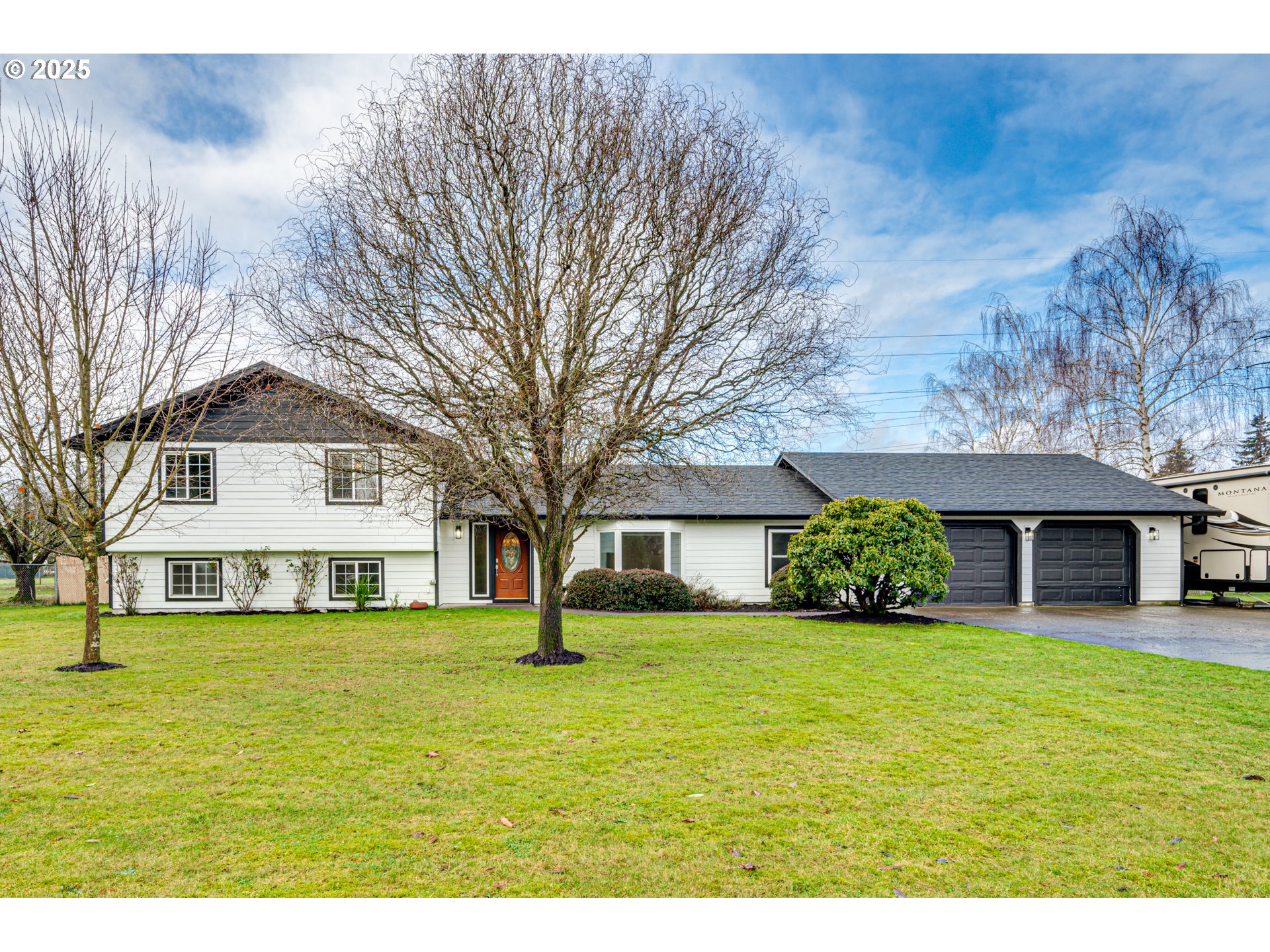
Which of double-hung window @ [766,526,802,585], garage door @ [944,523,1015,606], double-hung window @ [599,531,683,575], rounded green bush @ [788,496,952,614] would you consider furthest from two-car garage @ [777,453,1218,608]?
double-hung window @ [599,531,683,575]

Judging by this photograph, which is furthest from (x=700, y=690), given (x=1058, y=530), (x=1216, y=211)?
(x=1216, y=211)

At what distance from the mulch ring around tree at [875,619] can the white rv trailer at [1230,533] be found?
334 inches

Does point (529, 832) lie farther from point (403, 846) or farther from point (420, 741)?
point (420, 741)

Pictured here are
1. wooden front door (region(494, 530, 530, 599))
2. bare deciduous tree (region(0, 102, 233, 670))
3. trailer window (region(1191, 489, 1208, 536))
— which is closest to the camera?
bare deciduous tree (region(0, 102, 233, 670))

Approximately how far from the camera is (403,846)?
3.79 m

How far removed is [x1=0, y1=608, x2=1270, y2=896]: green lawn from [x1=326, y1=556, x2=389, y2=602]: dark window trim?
7336mm

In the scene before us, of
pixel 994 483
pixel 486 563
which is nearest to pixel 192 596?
pixel 486 563

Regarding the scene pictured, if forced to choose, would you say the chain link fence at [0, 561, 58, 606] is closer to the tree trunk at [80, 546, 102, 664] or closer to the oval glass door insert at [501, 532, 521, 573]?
the oval glass door insert at [501, 532, 521, 573]

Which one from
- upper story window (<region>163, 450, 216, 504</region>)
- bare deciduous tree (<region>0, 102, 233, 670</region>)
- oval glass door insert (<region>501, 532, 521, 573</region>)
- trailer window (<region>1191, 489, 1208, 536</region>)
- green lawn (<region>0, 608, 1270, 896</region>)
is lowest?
green lawn (<region>0, 608, 1270, 896</region>)

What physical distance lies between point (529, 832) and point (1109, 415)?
2648 centimetres

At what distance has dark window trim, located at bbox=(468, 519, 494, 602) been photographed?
1827cm

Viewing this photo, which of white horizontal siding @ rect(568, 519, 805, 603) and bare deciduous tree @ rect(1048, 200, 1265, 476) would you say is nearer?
white horizontal siding @ rect(568, 519, 805, 603)

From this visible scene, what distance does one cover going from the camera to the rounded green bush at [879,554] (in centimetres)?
1403

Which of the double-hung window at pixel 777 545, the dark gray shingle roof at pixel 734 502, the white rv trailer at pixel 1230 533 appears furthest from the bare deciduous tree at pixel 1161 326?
the double-hung window at pixel 777 545
